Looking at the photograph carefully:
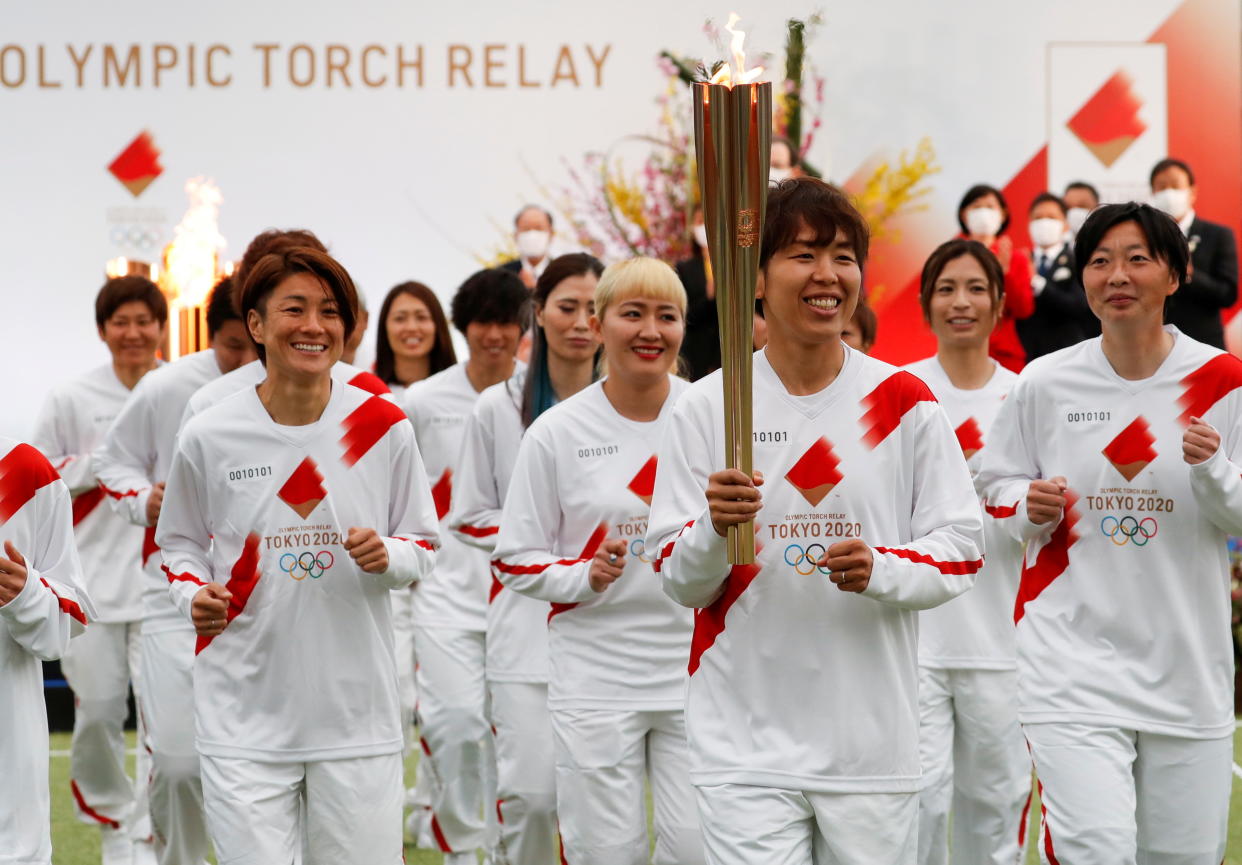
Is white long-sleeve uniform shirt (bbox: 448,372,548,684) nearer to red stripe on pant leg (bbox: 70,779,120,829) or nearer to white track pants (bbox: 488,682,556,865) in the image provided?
white track pants (bbox: 488,682,556,865)

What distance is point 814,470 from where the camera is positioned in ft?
12.1

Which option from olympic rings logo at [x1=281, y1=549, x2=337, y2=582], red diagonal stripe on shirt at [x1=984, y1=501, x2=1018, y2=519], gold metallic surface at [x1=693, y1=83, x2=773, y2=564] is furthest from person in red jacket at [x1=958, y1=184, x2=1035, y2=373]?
gold metallic surface at [x1=693, y1=83, x2=773, y2=564]

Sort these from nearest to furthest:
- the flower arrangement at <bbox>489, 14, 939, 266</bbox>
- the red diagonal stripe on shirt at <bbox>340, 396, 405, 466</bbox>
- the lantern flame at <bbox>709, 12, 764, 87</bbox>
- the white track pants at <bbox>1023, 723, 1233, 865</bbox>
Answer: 1. the lantern flame at <bbox>709, 12, 764, 87</bbox>
2. the white track pants at <bbox>1023, 723, 1233, 865</bbox>
3. the red diagonal stripe on shirt at <bbox>340, 396, 405, 466</bbox>
4. the flower arrangement at <bbox>489, 14, 939, 266</bbox>

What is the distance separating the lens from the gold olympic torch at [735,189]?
3219mm

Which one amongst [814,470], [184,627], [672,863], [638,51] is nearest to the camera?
[814,470]

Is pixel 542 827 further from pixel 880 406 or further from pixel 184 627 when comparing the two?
pixel 880 406

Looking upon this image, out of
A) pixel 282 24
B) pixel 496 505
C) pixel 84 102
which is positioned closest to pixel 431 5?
pixel 282 24

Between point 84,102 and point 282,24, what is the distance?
1.34 meters

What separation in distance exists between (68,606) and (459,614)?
2399mm

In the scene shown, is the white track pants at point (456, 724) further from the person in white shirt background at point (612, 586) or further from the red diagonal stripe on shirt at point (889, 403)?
the red diagonal stripe on shirt at point (889, 403)

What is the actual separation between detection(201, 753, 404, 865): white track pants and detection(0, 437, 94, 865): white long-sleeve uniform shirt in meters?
0.40

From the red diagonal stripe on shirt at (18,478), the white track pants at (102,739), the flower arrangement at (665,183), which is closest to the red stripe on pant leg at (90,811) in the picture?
the white track pants at (102,739)

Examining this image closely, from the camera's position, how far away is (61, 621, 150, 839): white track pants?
664 cm

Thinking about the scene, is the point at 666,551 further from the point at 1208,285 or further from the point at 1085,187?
the point at 1085,187
